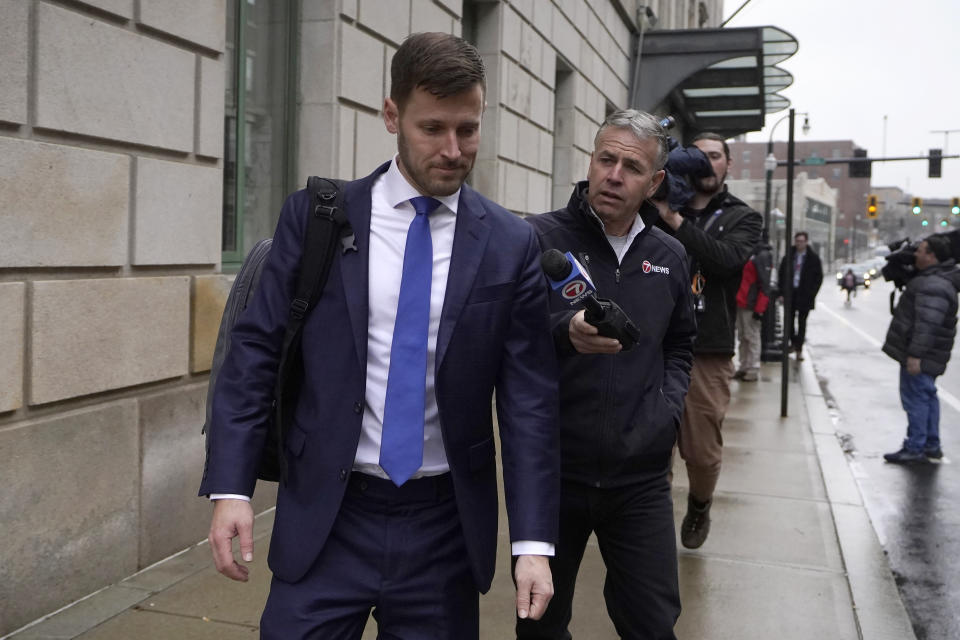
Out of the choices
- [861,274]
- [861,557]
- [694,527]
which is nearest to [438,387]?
[694,527]

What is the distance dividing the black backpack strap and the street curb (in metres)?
3.45

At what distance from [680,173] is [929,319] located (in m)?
4.92

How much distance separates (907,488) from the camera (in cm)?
820

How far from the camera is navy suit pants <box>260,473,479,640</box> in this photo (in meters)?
2.36

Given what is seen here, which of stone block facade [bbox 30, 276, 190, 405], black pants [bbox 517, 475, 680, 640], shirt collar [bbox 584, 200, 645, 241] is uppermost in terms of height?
shirt collar [bbox 584, 200, 645, 241]

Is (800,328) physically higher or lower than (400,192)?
lower

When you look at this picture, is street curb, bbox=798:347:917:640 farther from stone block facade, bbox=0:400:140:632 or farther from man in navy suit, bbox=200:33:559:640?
stone block facade, bbox=0:400:140:632

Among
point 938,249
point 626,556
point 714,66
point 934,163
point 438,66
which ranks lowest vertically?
point 626,556

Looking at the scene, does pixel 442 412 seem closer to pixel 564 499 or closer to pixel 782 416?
pixel 564 499

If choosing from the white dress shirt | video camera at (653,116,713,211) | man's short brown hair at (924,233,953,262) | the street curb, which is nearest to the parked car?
man's short brown hair at (924,233,953,262)

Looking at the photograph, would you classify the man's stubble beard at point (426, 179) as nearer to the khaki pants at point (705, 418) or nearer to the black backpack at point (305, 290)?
the black backpack at point (305, 290)

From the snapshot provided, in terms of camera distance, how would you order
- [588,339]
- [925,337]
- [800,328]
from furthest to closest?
[800,328]
[925,337]
[588,339]

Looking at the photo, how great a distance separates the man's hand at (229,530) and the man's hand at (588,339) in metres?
1.06

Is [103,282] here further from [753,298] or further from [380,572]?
[753,298]
